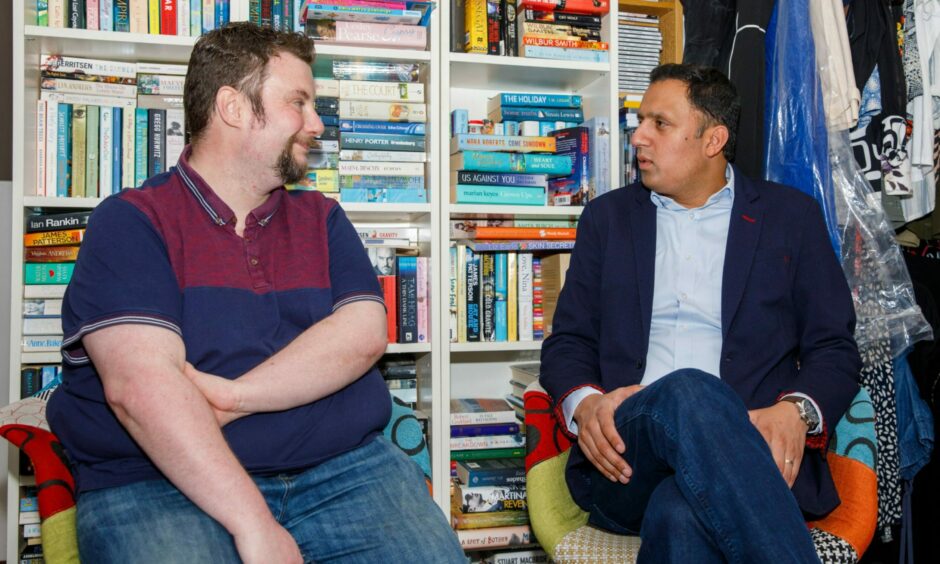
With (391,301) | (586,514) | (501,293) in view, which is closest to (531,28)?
(501,293)

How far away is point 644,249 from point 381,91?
946mm

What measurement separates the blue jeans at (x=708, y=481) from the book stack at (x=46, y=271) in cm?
153

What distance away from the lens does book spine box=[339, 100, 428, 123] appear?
7.86ft

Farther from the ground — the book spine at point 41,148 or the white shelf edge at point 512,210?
the book spine at point 41,148

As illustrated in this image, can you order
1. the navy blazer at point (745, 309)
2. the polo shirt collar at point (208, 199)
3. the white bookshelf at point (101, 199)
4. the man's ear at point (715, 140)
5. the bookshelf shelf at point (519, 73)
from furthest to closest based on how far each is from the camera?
the bookshelf shelf at point (519, 73) < the white bookshelf at point (101, 199) < the man's ear at point (715, 140) < the navy blazer at point (745, 309) < the polo shirt collar at point (208, 199)

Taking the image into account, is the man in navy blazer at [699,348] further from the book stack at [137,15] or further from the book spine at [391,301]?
the book stack at [137,15]

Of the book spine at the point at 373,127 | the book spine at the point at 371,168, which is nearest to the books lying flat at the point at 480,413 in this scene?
the book spine at the point at 371,168

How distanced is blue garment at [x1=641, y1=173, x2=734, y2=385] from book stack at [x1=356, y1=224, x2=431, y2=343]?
0.74 meters

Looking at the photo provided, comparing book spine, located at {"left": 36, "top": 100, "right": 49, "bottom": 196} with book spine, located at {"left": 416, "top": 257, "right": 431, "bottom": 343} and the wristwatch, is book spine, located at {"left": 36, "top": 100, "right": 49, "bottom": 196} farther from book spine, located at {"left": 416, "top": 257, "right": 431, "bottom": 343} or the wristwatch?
the wristwatch

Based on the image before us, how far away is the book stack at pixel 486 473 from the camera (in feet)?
7.91

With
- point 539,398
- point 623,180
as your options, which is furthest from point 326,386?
point 623,180

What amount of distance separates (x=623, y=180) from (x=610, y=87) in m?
0.29

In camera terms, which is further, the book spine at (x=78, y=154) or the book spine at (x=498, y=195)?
the book spine at (x=498, y=195)

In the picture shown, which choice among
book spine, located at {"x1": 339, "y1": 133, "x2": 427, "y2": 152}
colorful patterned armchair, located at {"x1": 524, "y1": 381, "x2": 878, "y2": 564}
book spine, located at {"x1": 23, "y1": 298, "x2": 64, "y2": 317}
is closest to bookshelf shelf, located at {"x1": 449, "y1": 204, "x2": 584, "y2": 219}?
book spine, located at {"x1": 339, "y1": 133, "x2": 427, "y2": 152}
